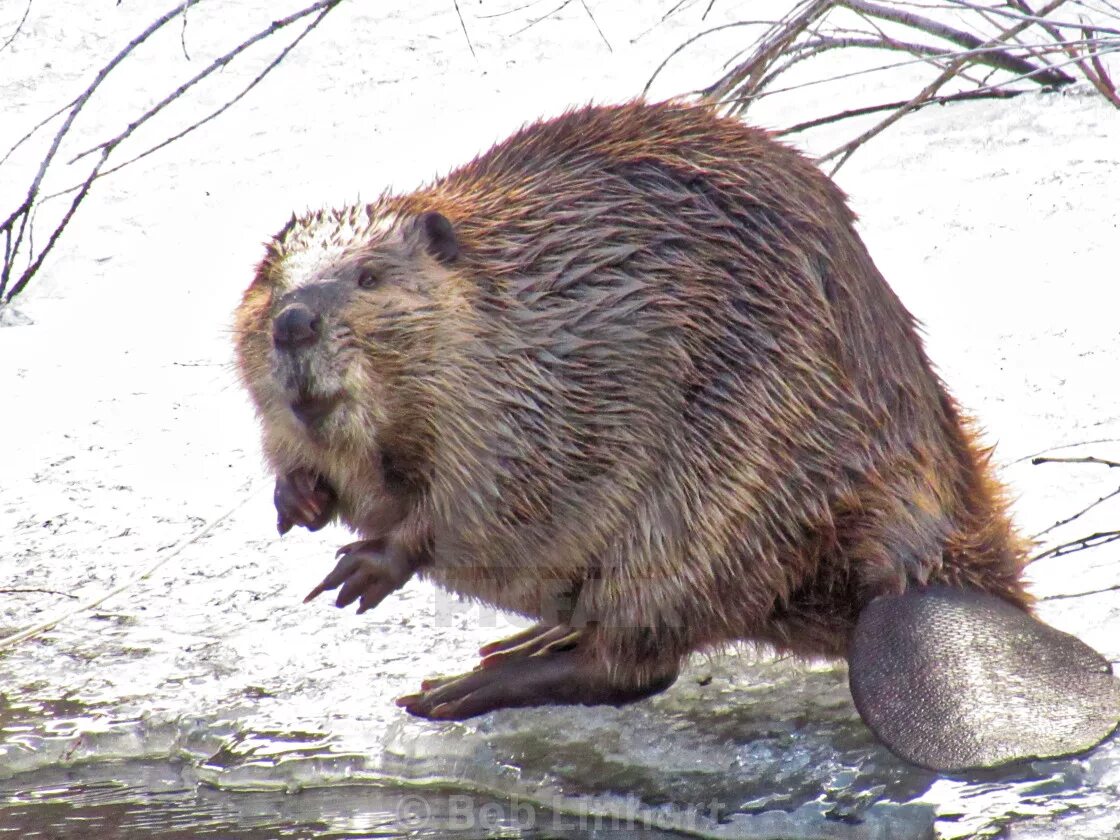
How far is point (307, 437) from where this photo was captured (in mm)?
2352

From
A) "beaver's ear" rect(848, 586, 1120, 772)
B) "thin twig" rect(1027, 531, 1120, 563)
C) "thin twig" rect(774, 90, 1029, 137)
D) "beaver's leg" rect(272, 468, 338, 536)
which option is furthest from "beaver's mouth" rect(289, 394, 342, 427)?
"thin twig" rect(774, 90, 1029, 137)

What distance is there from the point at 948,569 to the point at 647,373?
55cm

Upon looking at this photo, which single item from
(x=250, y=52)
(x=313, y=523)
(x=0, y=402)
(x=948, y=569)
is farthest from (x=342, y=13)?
(x=948, y=569)

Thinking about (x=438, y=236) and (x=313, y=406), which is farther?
(x=438, y=236)

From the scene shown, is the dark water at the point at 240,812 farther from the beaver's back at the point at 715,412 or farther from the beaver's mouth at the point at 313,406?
the beaver's mouth at the point at 313,406

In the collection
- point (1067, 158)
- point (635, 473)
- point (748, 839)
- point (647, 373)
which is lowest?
point (748, 839)

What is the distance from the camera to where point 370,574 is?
92.6 inches

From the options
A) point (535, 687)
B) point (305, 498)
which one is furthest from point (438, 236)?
point (535, 687)

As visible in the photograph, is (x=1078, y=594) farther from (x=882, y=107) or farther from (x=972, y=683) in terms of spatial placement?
(x=882, y=107)

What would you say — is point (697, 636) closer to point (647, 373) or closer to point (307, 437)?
point (647, 373)

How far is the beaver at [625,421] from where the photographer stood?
7.66 feet

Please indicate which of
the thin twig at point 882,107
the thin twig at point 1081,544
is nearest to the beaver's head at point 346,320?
the thin twig at point 1081,544

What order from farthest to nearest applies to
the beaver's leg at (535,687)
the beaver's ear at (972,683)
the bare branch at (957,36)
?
the bare branch at (957,36), the beaver's leg at (535,687), the beaver's ear at (972,683)

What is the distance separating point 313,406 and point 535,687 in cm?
59
